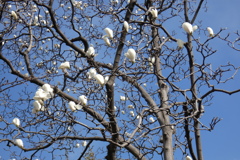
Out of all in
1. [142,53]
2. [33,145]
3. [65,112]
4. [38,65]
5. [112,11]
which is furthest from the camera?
[38,65]

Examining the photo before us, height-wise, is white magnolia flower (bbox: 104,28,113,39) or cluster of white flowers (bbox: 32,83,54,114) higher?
white magnolia flower (bbox: 104,28,113,39)

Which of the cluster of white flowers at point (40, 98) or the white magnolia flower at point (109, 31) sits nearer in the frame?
the cluster of white flowers at point (40, 98)

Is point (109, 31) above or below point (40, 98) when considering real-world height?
above

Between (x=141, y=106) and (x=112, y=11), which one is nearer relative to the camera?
(x=141, y=106)

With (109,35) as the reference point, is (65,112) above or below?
below

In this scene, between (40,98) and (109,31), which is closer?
(40,98)

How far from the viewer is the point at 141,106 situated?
391cm

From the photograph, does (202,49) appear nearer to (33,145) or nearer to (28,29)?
(33,145)

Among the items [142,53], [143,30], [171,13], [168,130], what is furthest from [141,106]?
[171,13]

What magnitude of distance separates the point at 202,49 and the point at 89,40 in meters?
2.67

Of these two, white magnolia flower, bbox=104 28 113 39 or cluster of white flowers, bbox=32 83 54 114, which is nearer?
cluster of white flowers, bbox=32 83 54 114

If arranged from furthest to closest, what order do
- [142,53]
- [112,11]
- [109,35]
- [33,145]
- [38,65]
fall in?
[38,65], [112,11], [142,53], [33,145], [109,35]

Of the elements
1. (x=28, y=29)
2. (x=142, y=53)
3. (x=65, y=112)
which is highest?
(x=28, y=29)

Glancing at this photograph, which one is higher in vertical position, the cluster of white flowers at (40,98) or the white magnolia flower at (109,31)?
the white magnolia flower at (109,31)
